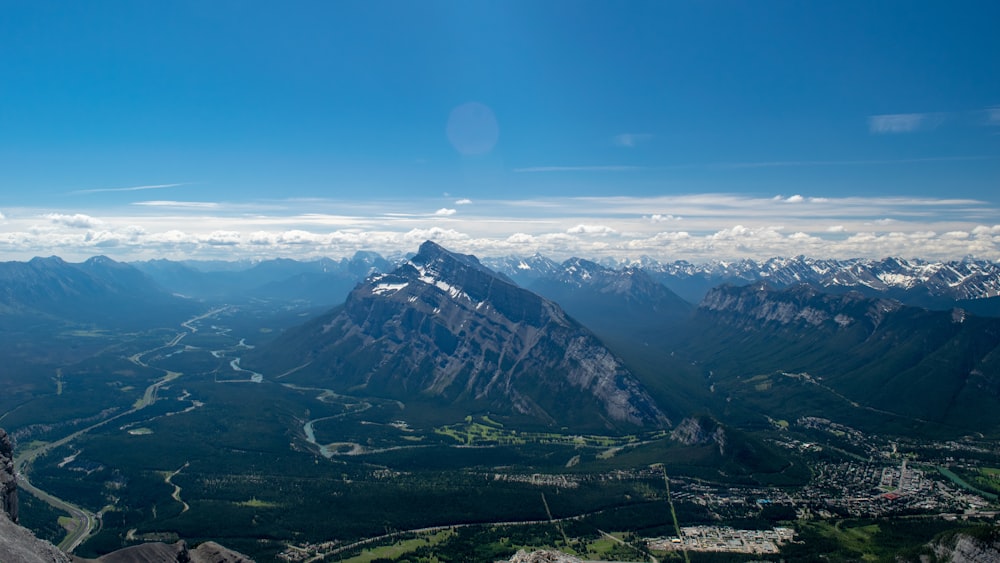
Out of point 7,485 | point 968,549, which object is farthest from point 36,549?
point 968,549

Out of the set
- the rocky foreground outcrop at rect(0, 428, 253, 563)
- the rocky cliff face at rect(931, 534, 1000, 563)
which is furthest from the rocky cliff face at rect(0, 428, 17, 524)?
the rocky cliff face at rect(931, 534, 1000, 563)

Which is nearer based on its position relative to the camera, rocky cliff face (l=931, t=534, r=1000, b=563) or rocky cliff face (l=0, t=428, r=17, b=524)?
rocky cliff face (l=0, t=428, r=17, b=524)

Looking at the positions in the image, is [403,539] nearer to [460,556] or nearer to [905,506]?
[460,556]

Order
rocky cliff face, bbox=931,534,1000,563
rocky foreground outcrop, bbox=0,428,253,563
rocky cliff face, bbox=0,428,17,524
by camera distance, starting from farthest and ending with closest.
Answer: rocky cliff face, bbox=931,534,1000,563
rocky cliff face, bbox=0,428,17,524
rocky foreground outcrop, bbox=0,428,253,563

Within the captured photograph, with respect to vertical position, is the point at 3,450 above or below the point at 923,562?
above

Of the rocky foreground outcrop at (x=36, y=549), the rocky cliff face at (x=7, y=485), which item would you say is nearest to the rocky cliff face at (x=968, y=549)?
the rocky foreground outcrop at (x=36, y=549)

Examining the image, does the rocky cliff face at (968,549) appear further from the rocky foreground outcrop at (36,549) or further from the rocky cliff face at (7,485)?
the rocky cliff face at (7,485)

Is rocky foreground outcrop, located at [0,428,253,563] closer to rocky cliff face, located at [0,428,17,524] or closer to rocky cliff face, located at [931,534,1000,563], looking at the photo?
rocky cliff face, located at [0,428,17,524]

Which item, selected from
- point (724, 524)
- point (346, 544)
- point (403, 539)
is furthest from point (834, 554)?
point (346, 544)

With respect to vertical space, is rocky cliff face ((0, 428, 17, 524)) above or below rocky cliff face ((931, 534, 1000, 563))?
above
